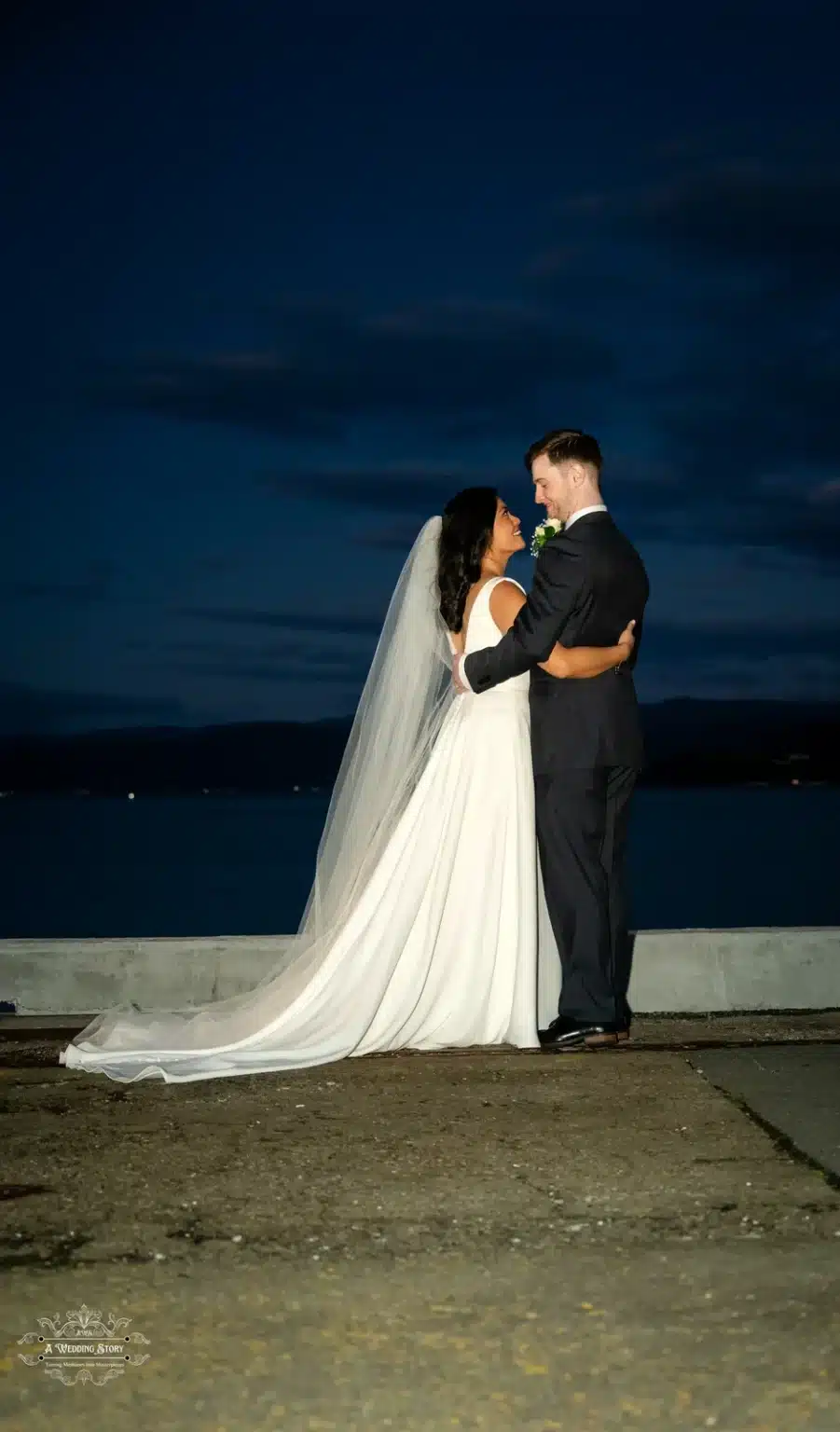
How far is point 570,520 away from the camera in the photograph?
6.06 m

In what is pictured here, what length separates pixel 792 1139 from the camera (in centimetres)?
442

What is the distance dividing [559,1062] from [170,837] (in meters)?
101

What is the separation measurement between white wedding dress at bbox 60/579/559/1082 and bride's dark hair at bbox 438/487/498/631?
3.7 inches

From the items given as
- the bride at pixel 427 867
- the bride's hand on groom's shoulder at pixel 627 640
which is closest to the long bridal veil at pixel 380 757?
the bride at pixel 427 867

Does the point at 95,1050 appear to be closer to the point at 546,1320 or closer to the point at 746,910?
the point at 546,1320

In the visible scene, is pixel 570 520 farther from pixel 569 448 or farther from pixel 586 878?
pixel 586 878

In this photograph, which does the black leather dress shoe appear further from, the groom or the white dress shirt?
the white dress shirt

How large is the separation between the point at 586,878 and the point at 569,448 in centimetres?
166

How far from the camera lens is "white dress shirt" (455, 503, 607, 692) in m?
6.02

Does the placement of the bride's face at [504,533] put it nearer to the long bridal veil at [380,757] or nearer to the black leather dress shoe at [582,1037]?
the long bridal veil at [380,757]

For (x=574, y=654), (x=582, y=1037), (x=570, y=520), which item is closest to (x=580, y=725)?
(x=574, y=654)

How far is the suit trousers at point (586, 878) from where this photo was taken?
596 centimetres

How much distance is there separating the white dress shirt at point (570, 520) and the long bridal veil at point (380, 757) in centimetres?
16

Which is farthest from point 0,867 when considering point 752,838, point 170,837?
point 752,838
